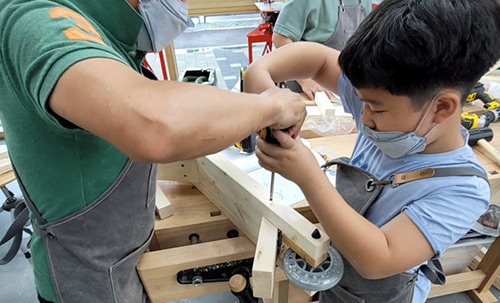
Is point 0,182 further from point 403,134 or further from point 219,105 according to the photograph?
point 403,134

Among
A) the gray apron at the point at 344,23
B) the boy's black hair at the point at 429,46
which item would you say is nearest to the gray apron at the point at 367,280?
the boy's black hair at the point at 429,46

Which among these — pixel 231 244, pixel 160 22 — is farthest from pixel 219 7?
pixel 231 244

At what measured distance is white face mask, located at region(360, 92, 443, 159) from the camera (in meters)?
0.66

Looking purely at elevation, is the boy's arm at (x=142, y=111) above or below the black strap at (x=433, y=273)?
above

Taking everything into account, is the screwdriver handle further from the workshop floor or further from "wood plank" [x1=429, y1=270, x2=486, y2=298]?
"wood plank" [x1=429, y1=270, x2=486, y2=298]

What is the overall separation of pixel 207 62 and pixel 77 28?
3508 millimetres

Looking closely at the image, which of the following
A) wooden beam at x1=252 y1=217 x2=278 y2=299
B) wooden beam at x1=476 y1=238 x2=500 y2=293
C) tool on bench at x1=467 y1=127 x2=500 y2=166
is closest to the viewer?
wooden beam at x1=252 y1=217 x2=278 y2=299

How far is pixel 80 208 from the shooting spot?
0.61 meters

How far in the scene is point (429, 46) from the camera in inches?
21.5

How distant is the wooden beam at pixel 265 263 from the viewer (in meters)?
0.62

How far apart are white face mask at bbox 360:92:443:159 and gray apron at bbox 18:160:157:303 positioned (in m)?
0.52

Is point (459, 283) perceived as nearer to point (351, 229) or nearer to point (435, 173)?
point (435, 173)

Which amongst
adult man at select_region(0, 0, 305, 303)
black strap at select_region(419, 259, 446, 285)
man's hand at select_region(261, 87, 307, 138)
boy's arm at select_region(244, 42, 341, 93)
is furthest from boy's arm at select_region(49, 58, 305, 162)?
black strap at select_region(419, 259, 446, 285)

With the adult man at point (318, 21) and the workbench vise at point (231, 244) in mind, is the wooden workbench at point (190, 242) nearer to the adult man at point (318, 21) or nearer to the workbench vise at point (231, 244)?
the workbench vise at point (231, 244)
